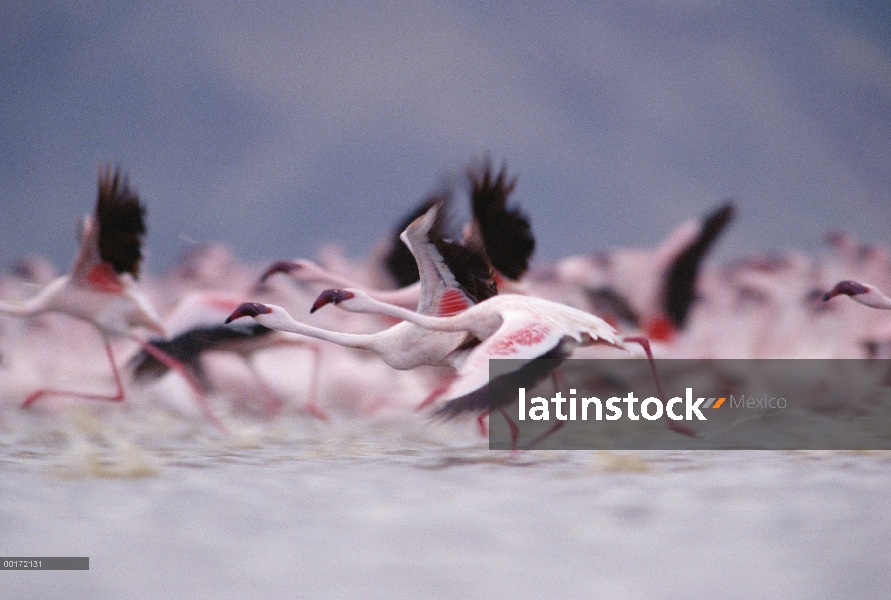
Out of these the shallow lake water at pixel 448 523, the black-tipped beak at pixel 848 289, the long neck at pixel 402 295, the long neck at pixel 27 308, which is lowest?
the shallow lake water at pixel 448 523

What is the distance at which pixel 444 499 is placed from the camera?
1.80m

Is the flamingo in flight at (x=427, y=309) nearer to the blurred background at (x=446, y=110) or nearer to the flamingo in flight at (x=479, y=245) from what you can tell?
the flamingo in flight at (x=479, y=245)

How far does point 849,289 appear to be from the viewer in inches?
98.8

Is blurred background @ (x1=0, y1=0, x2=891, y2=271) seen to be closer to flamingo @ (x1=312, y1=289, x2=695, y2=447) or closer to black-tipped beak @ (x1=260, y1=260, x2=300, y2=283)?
black-tipped beak @ (x1=260, y1=260, x2=300, y2=283)

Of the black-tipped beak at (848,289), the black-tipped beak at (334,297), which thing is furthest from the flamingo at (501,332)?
the black-tipped beak at (848,289)

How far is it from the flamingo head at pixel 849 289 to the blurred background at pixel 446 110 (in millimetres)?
241

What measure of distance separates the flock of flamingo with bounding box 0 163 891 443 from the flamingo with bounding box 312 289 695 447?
14 cm

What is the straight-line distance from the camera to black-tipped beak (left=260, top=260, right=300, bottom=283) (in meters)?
2.64

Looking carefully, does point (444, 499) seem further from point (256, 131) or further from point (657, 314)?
point (256, 131)

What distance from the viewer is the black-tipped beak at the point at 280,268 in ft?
8.68

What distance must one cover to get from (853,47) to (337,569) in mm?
2631

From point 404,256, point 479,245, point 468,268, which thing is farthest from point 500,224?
point 404,256
